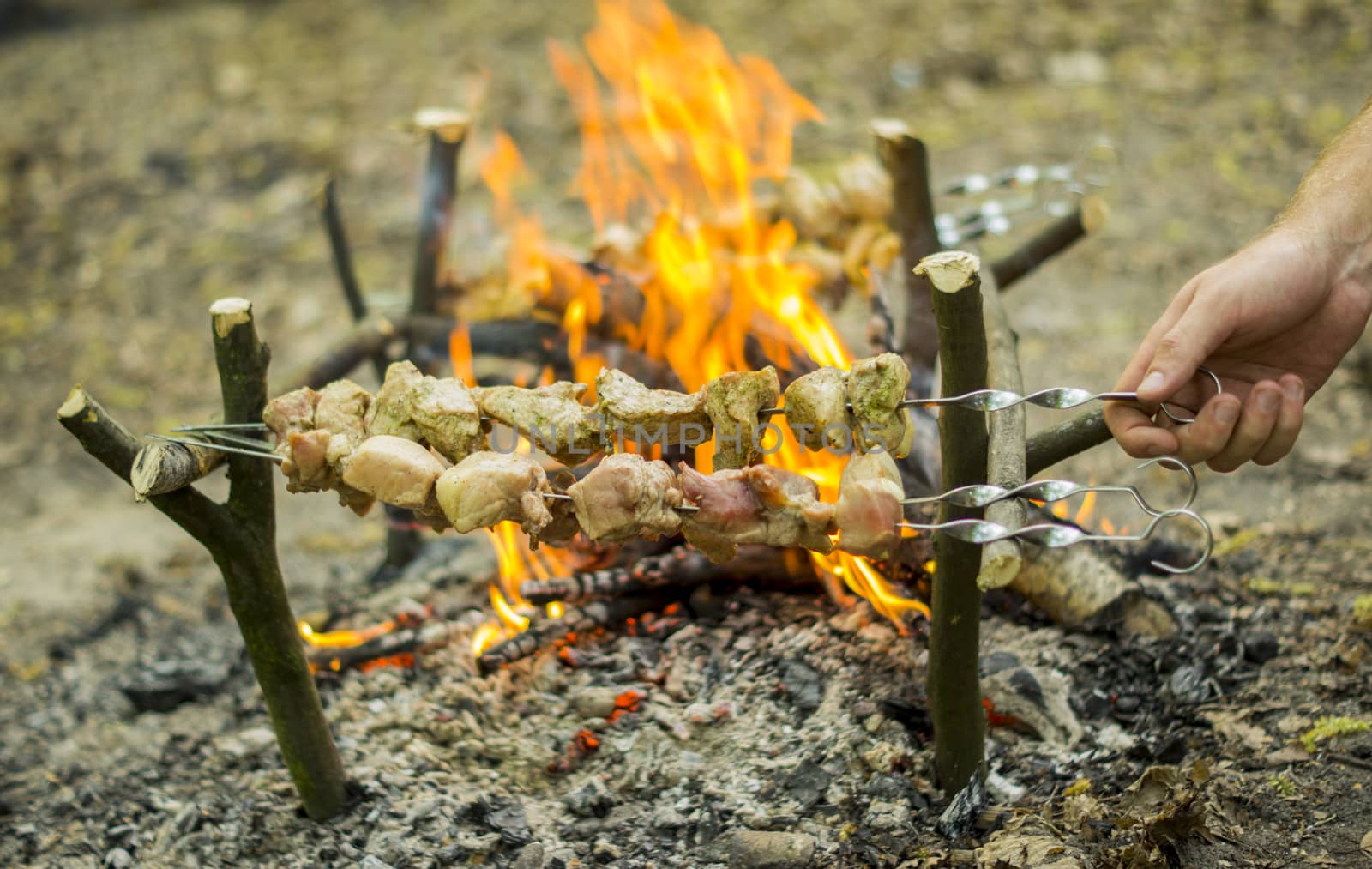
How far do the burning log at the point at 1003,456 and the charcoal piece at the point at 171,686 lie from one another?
2650 millimetres

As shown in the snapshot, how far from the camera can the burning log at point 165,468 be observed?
2.20m

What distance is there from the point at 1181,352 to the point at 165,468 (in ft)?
6.55

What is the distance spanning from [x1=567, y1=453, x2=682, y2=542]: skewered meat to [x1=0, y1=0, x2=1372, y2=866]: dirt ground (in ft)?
3.14

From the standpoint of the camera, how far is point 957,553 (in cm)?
232

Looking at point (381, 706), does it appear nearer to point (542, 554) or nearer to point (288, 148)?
point (542, 554)

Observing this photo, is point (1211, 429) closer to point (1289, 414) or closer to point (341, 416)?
point (1289, 414)

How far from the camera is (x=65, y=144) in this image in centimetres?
828

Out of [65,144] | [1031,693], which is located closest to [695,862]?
[1031,693]

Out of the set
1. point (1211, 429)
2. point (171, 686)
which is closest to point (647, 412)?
point (1211, 429)

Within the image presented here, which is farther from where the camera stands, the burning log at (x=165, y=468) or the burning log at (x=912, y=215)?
the burning log at (x=912, y=215)

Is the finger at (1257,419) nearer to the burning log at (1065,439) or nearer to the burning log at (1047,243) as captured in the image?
the burning log at (1065,439)

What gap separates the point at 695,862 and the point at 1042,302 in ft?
14.3

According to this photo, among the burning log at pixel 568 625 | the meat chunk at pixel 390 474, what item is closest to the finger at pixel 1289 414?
the meat chunk at pixel 390 474

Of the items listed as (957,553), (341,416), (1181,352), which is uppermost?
(1181,352)
